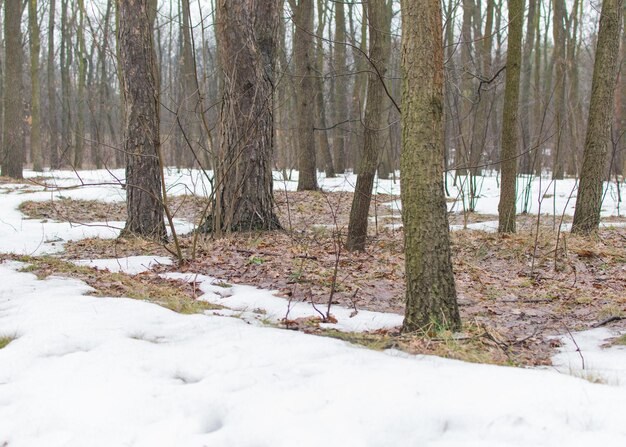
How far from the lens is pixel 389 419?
2.06m

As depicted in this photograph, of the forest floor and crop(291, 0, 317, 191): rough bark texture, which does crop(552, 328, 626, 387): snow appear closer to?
the forest floor

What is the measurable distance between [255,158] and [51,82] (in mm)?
22191

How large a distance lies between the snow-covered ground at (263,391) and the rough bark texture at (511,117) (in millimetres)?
4639

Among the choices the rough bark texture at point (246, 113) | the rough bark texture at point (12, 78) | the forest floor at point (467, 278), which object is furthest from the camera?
the rough bark texture at point (12, 78)

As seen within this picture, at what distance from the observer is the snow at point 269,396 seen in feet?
6.53

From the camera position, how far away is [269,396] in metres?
2.29

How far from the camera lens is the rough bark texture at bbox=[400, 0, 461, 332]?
316 centimetres

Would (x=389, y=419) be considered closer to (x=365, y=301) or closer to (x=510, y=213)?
(x=365, y=301)

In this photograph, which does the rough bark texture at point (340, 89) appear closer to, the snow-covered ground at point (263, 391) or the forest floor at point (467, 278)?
the forest floor at point (467, 278)

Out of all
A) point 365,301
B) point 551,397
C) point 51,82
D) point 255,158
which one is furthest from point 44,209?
point 51,82

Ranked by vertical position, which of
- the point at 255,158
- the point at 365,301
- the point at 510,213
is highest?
the point at 255,158

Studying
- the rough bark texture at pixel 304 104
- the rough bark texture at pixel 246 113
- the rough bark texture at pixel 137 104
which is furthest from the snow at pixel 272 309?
the rough bark texture at pixel 304 104

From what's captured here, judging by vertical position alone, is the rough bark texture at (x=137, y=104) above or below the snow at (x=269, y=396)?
above

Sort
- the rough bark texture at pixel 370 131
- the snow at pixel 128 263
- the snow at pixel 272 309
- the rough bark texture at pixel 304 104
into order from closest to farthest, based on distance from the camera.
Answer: the snow at pixel 272 309 < the snow at pixel 128 263 < the rough bark texture at pixel 370 131 < the rough bark texture at pixel 304 104
